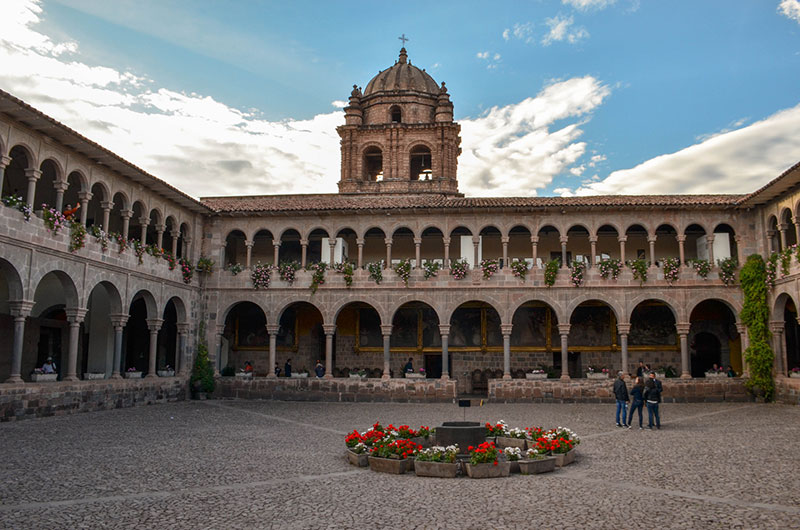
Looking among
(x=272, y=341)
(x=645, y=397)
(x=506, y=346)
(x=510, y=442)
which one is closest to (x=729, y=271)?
(x=506, y=346)

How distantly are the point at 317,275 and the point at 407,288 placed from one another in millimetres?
3682

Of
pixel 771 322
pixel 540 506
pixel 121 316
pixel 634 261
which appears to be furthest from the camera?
pixel 634 261

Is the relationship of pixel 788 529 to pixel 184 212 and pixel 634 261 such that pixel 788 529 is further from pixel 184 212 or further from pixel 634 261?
pixel 184 212

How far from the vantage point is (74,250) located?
18859 mm

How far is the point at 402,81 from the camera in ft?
118

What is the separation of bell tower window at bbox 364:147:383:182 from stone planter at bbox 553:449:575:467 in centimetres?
2634

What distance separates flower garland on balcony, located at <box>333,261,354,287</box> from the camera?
25.9m

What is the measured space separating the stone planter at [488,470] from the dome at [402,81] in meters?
28.8

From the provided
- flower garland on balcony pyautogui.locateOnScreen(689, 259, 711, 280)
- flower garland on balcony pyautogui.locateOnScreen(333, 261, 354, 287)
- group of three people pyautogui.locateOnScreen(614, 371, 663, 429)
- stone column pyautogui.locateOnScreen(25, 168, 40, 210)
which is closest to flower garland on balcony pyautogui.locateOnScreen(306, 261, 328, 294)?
flower garland on balcony pyautogui.locateOnScreen(333, 261, 354, 287)

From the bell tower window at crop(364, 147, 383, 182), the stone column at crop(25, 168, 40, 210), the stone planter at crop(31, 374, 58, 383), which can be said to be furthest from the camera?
the bell tower window at crop(364, 147, 383, 182)

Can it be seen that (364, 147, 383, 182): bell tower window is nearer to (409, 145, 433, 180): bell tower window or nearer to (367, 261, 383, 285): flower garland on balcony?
(409, 145, 433, 180): bell tower window

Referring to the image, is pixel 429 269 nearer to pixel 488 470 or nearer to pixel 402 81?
pixel 402 81

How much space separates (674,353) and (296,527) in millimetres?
23353

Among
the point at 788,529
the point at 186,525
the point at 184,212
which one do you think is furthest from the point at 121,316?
the point at 788,529
